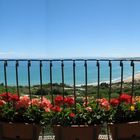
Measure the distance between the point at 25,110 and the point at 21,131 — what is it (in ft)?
1.04

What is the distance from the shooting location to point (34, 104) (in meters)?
4.90

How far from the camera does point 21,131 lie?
4613 mm

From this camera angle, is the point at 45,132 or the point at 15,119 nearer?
the point at 15,119

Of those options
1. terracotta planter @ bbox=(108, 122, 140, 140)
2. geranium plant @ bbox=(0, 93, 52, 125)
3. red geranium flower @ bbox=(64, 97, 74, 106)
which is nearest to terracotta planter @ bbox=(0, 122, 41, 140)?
geranium plant @ bbox=(0, 93, 52, 125)

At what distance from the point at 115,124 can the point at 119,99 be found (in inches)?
15.8

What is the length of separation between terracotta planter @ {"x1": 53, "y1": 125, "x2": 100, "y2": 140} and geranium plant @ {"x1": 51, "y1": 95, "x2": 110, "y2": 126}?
93mm

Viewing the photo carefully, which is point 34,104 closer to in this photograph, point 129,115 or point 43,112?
point 43,112

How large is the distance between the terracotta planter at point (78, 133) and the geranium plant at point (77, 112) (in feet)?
0.30

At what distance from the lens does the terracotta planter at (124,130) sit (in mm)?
4633

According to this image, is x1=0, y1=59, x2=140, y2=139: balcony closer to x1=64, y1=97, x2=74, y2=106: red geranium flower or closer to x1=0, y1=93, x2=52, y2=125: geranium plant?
x1=64, y1=97, x2=74, y2=106: red geranium flower

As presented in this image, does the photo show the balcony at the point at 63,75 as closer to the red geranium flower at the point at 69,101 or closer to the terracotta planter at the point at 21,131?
the red geranium flower at the point at 69,101

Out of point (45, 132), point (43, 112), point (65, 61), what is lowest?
point (45, 132)

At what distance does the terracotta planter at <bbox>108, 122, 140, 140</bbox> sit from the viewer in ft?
15.2

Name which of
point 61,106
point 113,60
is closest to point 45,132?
point 61,106
